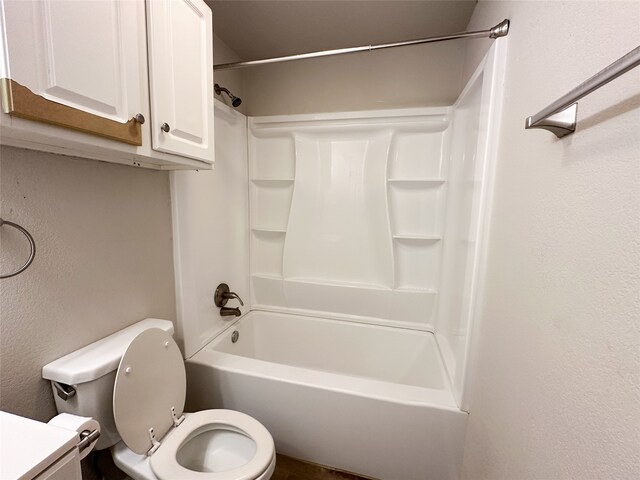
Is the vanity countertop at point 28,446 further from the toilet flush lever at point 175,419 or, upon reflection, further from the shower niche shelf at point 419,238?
the shower niche shelf at point 419,238

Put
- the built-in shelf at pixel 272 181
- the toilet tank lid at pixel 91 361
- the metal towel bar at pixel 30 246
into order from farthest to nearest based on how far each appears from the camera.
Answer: the built-in shelf at pixel 272 181
the toilet tank lid at pixel 91 361
the metal towel bar at pixel 30 246

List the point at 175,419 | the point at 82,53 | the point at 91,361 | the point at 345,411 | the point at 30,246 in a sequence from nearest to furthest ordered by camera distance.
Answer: the point at 82,53
the point at 30,246
the point at 91,361
the point at 175,419
the point at 345,411

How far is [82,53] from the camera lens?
71cm

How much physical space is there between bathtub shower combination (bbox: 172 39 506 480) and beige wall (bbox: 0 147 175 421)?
0.81 ft

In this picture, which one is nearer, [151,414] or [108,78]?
[108,78]

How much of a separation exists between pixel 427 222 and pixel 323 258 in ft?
2.66

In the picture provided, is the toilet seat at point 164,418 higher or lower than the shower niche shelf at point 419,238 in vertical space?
lower

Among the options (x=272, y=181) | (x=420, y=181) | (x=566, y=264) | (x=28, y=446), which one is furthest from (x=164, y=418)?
(x=420, y=181)

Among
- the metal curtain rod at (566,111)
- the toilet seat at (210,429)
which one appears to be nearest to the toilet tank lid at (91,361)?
the toilet seat at (210,429)

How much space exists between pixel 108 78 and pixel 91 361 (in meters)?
0.92

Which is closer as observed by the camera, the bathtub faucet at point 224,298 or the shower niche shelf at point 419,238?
the bathtub faucet at point 224,298

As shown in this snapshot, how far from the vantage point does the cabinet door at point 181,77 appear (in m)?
0.92

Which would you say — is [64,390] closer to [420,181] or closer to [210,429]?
[210,429]

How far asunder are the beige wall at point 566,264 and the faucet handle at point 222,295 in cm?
151
